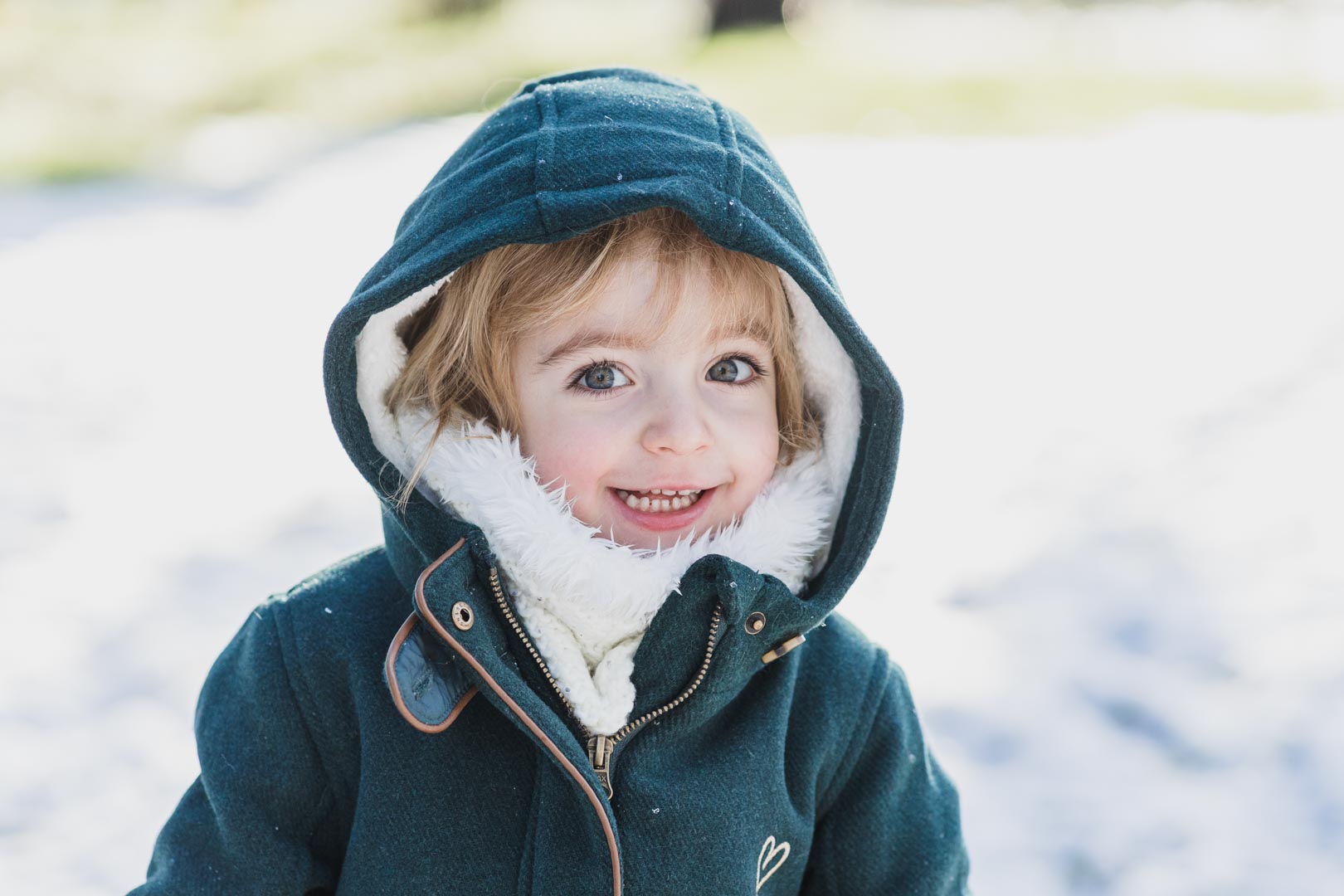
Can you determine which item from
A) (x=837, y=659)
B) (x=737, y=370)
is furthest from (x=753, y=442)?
(x=837, y=659)

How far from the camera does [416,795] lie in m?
1.34

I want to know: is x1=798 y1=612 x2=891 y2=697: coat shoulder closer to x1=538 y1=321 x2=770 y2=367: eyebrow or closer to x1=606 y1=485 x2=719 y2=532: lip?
x1=606 y1=485 x2=719 y2=532: lip

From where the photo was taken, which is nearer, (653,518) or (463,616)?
(463,616)

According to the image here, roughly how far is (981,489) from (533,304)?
7.05 ft

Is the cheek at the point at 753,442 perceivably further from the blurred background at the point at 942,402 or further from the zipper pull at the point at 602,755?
the blurred background at the point at 942,402

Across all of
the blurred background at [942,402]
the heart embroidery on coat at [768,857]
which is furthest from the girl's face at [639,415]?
the blurred background at [942,402]

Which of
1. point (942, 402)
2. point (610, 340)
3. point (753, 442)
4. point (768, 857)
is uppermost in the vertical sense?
point (610, 340)

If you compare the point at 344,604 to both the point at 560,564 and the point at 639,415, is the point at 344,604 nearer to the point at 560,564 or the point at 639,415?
the point at 560,564

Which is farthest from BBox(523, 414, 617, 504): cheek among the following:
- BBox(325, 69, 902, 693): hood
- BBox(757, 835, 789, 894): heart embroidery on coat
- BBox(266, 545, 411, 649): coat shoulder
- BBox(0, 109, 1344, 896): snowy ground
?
BBox(0, 109, 1344, 896): snowy ground

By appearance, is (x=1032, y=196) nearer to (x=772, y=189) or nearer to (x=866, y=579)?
(x=866, y=579)

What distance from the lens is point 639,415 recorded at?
4.35 feet

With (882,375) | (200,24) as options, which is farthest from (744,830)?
(200,24)

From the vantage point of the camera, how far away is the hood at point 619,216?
4.06 feet

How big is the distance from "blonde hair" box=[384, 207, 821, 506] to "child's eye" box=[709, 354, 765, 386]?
0.09 feet
